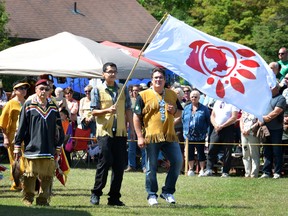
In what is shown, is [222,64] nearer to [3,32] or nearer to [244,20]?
[3,32]

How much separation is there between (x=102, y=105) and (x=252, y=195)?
143 inches

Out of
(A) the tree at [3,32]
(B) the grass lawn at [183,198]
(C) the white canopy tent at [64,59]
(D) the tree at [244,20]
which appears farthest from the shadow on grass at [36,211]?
(D) the tree at [244,20]

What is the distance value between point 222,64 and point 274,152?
6.53 m

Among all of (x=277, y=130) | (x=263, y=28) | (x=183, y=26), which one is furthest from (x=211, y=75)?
(x=263, y=28)

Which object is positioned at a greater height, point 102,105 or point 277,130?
point 102,105

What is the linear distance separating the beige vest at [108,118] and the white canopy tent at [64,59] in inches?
379

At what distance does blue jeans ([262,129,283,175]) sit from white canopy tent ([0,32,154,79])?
17.3 ft

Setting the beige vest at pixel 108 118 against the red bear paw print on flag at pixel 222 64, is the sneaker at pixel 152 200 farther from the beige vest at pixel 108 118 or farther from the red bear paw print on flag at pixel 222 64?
the red bear paw print on flag at pixel 222 64

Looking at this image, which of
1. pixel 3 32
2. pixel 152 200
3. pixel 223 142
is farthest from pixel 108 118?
pixel 3 32

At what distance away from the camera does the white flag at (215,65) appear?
43.7ft

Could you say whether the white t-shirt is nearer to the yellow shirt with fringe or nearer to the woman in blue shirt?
the woman in blue shirt

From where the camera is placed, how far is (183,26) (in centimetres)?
1369

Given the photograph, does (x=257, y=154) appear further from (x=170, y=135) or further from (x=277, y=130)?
(x=170, y=135)

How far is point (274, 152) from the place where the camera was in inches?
774
